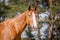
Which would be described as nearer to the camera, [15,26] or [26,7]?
[15,26]

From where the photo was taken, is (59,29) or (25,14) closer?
(25,14)

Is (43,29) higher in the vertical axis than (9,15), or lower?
lower

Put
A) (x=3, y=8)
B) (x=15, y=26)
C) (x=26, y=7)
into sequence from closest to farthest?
(x=15, y=26) → (x=26, y=7) → (x=3, y=8)

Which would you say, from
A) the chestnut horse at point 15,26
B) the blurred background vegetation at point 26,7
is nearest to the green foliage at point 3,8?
the blurred background vegetation at point 26,7

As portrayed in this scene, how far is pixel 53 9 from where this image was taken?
55.4 feet

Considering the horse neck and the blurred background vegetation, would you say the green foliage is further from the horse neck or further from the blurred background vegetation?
the horse neck

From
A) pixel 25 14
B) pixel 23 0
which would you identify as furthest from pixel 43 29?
pixel 25 14

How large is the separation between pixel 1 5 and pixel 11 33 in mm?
13956

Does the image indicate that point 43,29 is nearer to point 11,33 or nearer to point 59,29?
point 59,29

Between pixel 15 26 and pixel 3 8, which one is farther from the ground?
pixel 15 26

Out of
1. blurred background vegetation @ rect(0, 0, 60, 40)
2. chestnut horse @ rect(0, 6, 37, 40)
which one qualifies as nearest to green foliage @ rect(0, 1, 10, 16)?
blurred background vegetation @ rect(0, 0, 60, 40)

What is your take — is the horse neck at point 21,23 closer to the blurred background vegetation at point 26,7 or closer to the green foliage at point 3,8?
the blurred background vegetation at point 26,7

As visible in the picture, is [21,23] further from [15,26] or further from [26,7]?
[26,7]

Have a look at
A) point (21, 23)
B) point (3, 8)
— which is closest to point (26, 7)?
point (3, 8)
